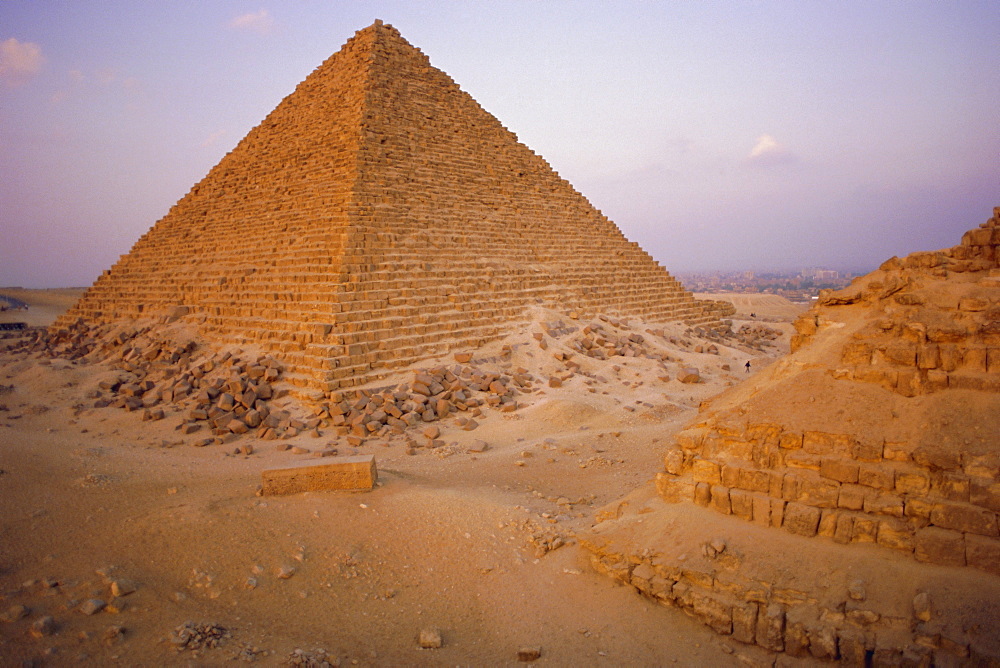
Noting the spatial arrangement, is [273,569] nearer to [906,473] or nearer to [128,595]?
[128,595]

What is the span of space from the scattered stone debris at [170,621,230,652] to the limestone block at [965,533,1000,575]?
4.01 metres

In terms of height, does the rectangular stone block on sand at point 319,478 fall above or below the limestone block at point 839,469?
below

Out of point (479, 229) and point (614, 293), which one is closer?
point (479, 229)

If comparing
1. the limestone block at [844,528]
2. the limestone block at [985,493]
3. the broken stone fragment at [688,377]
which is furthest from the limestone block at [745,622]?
the broken stone fragment at [688,377]

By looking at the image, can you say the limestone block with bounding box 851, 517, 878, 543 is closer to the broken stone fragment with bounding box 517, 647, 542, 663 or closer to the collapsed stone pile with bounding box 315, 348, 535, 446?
the broken stone fragment with bounding box 517, 647, 542, 663

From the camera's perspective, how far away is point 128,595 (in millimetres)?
3324

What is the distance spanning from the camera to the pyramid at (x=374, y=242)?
1004cm

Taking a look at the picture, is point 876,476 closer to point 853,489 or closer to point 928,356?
point 853,489

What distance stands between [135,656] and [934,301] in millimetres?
5134

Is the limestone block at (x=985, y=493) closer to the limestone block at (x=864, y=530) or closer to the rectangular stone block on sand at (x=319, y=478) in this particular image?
the limestone block at (x=864, y=530)

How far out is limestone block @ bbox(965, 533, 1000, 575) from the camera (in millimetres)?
2758

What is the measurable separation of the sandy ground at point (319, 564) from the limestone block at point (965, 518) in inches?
48.1

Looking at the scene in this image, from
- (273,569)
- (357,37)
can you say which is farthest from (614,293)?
(273,569)

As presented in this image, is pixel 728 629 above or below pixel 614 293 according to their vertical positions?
below
